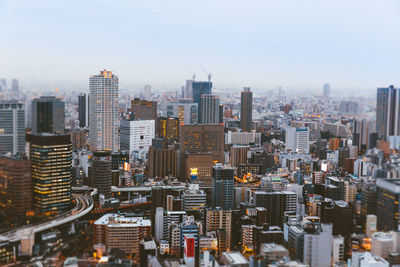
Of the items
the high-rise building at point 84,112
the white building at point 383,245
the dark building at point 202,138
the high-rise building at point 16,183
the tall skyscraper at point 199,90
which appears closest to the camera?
the white building at point 383,245

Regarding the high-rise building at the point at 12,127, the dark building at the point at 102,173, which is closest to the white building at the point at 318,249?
the high-rise building at the point at 12,127

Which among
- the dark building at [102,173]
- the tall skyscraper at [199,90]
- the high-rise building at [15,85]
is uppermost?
the tall skyscraper at [199,90]

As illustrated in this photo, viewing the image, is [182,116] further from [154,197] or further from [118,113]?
[154,197]

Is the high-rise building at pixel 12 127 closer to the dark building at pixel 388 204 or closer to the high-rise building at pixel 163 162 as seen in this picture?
the high-rise building at pixel 163 162

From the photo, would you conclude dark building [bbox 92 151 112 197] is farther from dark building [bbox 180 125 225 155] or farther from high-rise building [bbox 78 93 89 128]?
dark building [bbox 180 125 225 155]

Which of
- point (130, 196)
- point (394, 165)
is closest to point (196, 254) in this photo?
point (394, 165)

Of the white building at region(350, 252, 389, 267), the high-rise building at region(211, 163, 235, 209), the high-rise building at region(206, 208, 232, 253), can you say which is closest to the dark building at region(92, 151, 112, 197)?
the high-rise building at region(211, 163, 235, 209)
